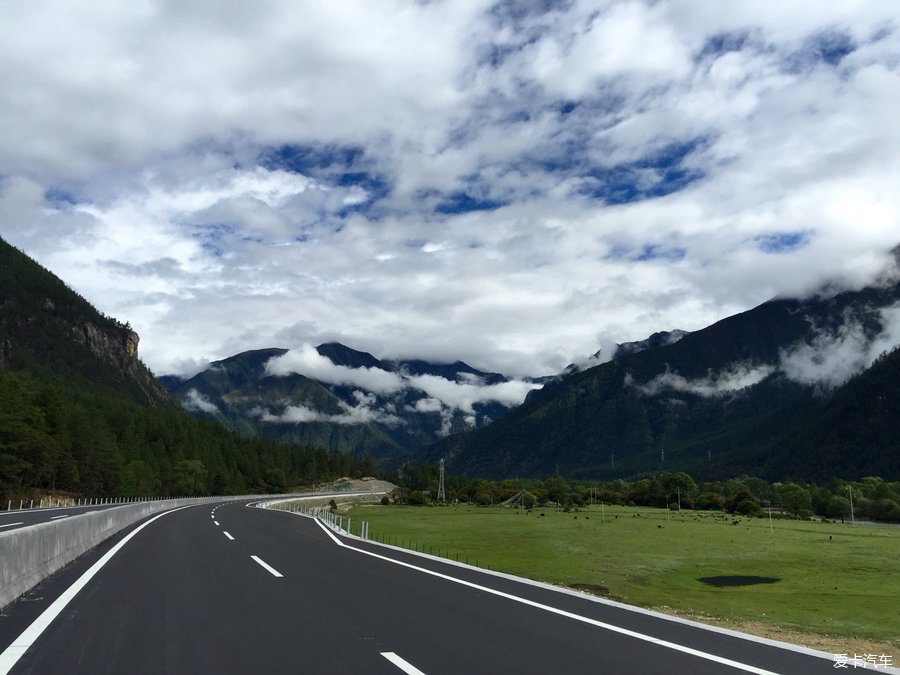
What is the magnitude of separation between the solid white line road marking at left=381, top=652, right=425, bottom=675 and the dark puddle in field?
1252 inches

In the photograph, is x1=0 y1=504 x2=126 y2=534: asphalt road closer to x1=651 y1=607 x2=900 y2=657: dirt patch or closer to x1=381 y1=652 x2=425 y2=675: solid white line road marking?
x1=381 y1=652 x2=425 y2=675: solid white line road marking

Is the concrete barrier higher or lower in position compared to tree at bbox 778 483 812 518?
higher

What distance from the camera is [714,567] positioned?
149 feet

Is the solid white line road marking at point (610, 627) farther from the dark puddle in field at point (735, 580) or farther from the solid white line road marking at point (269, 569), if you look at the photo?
the dark puddle in field at point (735, 580)

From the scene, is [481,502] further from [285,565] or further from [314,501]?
[285,565]

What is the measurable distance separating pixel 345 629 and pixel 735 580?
35.1 m

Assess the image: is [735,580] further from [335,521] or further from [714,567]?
[335,521]

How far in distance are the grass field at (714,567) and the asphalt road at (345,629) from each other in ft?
17.6

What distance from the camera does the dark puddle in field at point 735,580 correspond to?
121ft

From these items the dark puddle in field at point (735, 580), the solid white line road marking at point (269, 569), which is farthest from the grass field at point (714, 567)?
the solid white line road marking at point (269, 569)

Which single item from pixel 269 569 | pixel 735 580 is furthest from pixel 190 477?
pixel 269 569

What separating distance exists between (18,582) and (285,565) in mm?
6921

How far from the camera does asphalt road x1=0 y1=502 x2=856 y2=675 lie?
26.3 feet

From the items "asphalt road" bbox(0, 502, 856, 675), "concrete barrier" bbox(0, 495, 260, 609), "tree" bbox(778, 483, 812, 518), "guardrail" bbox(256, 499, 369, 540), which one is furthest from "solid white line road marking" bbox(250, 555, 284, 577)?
"tree" bbox(778, 483, 812, 518)
